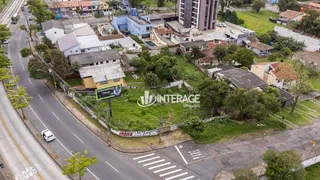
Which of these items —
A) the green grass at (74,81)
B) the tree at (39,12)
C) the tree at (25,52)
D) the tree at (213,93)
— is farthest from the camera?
the tree at (39,12)

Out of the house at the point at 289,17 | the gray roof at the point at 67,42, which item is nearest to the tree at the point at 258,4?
the house at the point at 289,17

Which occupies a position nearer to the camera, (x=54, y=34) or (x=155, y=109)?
(x=155, y=109)

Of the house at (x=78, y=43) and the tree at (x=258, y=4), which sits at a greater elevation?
the tree at (x=258, y=4)

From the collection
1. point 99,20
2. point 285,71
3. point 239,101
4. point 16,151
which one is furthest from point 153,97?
point 99,20

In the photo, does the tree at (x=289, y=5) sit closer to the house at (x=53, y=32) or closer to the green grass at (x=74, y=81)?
the house at (x=53, y=32)

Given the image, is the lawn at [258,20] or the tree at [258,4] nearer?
the lawn at [258,20]

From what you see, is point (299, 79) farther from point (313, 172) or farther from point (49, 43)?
point (49, 43)

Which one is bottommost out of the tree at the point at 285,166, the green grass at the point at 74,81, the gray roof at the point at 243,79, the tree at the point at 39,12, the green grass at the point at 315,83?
the green grass at the point at 315,83

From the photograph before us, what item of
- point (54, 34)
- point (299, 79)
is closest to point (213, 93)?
point (299, 79)
